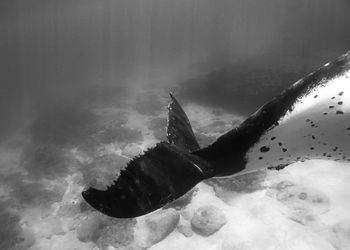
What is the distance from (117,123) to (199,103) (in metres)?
5.90

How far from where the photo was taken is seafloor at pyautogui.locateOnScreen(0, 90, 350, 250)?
7645mm

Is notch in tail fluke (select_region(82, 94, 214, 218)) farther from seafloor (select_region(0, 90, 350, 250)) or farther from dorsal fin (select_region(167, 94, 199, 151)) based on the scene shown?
seafloor (select_region(0, 90, 350, 250))

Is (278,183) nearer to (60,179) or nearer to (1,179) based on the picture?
(60,179)

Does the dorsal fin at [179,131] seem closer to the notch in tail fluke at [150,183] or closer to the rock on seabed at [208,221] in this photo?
the notch in tail fluke at [150,183]

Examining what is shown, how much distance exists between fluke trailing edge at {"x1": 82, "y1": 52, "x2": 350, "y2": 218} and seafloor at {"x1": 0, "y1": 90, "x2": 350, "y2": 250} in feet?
18.2

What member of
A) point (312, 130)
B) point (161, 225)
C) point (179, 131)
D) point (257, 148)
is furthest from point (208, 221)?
point (312, 130)

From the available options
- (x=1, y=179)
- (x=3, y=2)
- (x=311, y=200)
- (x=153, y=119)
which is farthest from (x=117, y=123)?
(x=3, y=2)

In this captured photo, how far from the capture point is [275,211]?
8359 millimetres

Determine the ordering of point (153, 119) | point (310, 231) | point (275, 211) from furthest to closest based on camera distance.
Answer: point (153, 119), point (275, 211), point (310, 231)

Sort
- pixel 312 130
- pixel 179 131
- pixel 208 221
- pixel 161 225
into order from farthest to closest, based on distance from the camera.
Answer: pixel 161 225 → pixel 208 221 → pixel 179 131 → pixel 312 130

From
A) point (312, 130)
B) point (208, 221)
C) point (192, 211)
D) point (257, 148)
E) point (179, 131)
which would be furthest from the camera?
point (192, 211)

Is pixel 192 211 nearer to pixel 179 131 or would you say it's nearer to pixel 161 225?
pixel 161 225

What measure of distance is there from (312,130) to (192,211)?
7.89 meters

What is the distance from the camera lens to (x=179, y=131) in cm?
270
